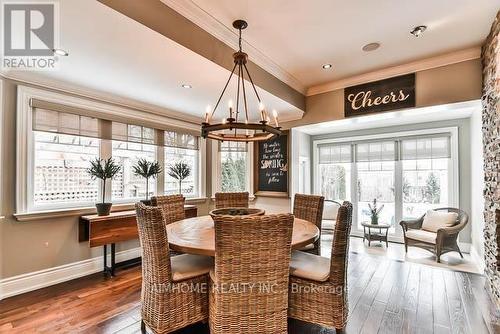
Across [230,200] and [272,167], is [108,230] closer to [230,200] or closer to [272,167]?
[230,200]

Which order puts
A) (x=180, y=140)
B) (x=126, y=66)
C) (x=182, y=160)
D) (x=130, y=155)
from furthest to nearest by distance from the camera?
(x=182, y=160) < (x=180, y=140) < (x=130, y=155) < (x=126, y=66)

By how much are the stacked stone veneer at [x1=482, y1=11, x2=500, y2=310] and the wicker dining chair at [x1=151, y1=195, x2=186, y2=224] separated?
3473mm

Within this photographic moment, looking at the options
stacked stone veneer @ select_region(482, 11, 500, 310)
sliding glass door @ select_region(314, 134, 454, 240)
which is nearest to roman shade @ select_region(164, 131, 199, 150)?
sliding glass door @ select_region(314, 134, 454, 240)

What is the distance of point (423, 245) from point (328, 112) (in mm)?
2709

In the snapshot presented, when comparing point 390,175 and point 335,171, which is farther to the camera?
point 335,171

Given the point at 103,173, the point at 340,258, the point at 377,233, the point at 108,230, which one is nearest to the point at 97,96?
the point at 103,173

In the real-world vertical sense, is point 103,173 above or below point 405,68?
below

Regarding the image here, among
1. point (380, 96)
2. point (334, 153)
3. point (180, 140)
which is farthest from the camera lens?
point (334, 153)

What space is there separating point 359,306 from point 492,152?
7.17 feet

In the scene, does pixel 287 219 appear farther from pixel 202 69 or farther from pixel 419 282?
pixel 419 282

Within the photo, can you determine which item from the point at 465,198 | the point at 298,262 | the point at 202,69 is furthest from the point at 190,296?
the point at 465,198

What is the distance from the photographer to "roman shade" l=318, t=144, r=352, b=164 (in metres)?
5.91

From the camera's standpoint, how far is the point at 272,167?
4891mm

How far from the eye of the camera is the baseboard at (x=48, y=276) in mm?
2723
